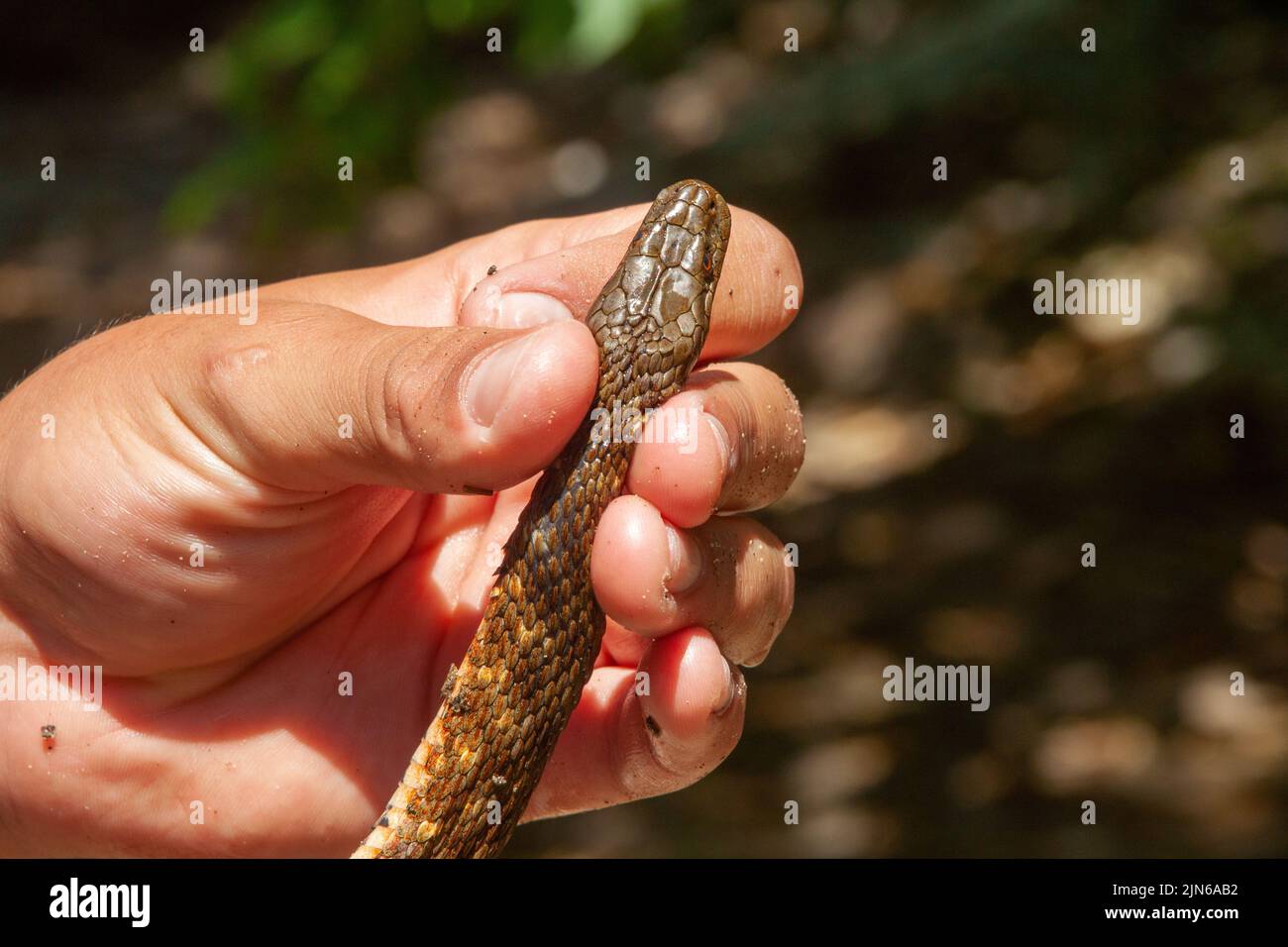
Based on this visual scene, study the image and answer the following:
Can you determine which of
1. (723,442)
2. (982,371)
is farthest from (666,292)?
(982,371)

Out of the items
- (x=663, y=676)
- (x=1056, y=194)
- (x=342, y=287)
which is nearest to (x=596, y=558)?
(x=663, y=676)

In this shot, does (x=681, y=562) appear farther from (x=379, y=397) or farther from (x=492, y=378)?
(x=379, y=397)

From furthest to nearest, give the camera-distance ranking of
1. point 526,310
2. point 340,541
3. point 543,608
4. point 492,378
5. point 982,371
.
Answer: point 982,371 < point 340,541 < point 526,310 < point 543,608 < point 492,378

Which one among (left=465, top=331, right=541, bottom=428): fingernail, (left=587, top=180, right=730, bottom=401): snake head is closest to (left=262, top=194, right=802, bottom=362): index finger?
(left=587, top=180, right=730, bottom=401): snake head

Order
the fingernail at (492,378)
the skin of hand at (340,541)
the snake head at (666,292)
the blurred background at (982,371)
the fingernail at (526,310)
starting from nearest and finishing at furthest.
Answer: the fingernail at (492,378)
the skin of hand at (340,541)
the snake head at (666,292)
the fingernail at (526,310)
the blurred background at (982,371)

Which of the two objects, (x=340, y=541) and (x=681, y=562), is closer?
(x=681, y=562)

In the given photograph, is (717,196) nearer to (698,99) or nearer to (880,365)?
(880,365)

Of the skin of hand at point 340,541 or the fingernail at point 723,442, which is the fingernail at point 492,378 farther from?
the fingernail at point 723,442

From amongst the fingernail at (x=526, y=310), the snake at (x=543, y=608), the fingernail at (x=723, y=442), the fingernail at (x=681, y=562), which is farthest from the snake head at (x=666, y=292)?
the fingernail at (x=681, y=562)
